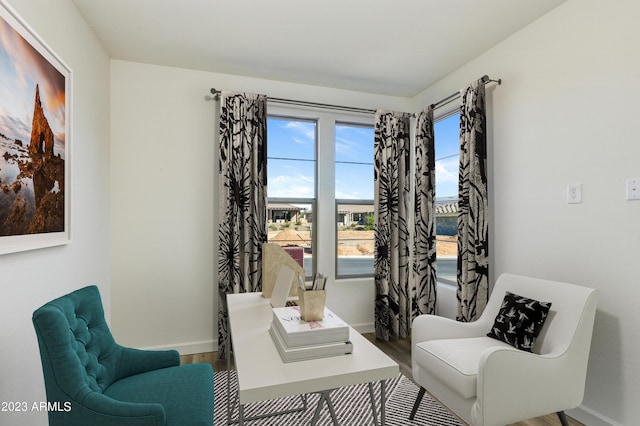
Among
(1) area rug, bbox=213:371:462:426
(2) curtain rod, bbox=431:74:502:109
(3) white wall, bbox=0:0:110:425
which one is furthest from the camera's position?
(2) curtain rod, bbox=431:74:502:109

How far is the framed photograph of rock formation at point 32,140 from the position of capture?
4.55ft

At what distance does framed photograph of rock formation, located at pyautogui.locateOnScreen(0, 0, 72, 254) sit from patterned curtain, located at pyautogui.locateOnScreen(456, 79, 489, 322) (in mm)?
2769

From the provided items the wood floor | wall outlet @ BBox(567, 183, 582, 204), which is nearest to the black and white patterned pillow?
wall outlet @ BBox(567, 183, 582, 204)

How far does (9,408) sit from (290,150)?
9.10ft

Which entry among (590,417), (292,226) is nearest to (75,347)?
(292,226)

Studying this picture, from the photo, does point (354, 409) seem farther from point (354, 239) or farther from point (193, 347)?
point (354, 239)

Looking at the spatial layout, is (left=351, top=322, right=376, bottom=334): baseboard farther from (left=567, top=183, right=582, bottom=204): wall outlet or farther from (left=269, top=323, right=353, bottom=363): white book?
(left=269, top=323, right=353, bottom=363): white book

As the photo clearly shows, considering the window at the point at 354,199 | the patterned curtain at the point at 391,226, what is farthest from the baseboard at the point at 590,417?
the window at the point at 354,199

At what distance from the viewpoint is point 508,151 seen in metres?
2.58

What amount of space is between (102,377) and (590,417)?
2649 mm

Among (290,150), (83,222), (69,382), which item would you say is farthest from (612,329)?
(83,222)

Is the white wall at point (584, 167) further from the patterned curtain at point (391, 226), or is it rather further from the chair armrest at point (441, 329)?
the patterned curtain at point (391, 226)

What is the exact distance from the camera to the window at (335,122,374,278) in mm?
3672

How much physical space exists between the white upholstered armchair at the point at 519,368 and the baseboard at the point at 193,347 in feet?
6.34
